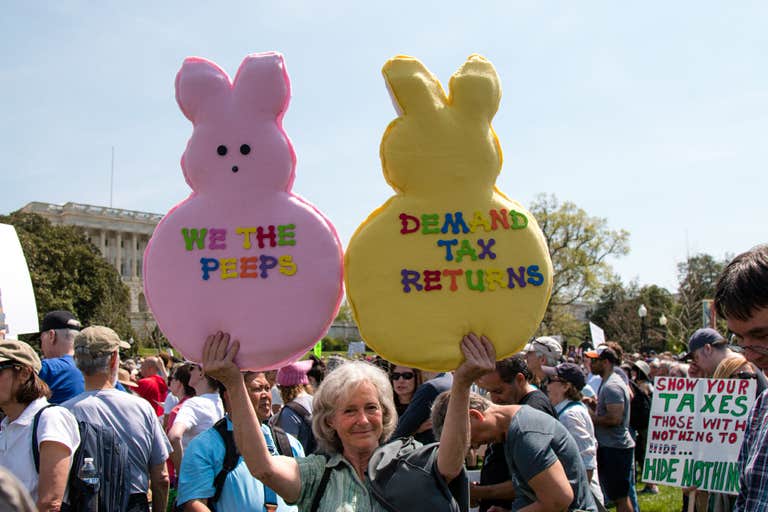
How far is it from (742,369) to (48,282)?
1571 inches

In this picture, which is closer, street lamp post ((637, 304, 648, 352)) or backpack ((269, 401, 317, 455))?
backpack ((269, 401, 317, 455))

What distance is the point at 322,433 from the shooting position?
105 inches

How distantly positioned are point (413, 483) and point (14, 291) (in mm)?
3858

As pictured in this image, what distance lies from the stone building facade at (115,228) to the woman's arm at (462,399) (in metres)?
71.4

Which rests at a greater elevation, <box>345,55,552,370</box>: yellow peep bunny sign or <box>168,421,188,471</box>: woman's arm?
<box>345,55,552,370</box>: yellow peep bunny sign

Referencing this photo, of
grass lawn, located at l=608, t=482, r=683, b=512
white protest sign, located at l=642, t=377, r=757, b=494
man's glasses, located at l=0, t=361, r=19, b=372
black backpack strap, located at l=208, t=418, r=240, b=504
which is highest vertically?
man's glasses, located at l=0, t=361, r=19, b=372

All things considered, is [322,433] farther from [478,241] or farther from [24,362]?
[24,362]

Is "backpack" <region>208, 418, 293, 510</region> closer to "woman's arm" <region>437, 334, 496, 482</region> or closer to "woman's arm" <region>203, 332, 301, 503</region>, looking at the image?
"woman's arm" <region>203, 332, 301, 503</region>

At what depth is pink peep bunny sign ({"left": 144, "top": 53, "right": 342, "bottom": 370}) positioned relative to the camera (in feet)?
7.82

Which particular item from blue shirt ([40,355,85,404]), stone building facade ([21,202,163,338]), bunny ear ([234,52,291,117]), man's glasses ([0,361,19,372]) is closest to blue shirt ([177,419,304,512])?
man's glasses ([0,361,19,372])

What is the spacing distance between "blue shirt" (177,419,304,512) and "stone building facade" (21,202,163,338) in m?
70.4

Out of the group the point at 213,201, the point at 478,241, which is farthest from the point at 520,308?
the point at 213,201

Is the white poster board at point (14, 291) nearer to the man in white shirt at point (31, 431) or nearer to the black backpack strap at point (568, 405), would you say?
the man in white shirt at point (31, 431)

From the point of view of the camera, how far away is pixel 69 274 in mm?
41438
